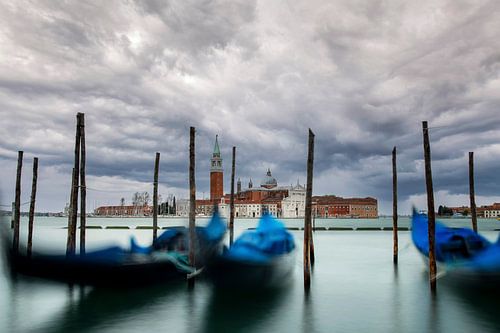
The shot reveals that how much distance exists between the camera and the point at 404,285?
14.4 m

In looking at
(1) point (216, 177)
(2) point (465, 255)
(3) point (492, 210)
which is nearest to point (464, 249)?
(2) point (465, 255)

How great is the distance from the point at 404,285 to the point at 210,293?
6.35 meters

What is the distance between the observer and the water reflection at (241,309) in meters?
9.04

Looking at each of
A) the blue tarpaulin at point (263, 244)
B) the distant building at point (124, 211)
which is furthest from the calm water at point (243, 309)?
the distant building at point (124, 211)

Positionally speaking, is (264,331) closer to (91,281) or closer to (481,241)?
(91,281)

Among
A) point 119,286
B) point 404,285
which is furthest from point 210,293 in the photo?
point 404,285

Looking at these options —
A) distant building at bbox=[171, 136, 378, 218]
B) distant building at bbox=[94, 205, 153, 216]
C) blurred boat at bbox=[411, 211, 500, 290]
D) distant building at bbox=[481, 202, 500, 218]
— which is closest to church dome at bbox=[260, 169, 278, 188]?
distant building at bbox=[171, 136, 378, 218]

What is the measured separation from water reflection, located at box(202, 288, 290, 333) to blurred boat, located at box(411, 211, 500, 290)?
470 cm

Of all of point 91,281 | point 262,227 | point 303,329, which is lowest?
point 303,329

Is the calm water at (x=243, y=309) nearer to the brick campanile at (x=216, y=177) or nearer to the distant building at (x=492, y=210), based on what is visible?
the brick campanile at (x=216, y=177)

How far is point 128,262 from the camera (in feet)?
37.1

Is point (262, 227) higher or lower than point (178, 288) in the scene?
higher

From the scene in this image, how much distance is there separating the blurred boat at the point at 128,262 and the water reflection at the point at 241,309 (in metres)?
1.39

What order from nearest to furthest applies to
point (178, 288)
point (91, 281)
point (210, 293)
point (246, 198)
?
point (91, 281)
point (210, 293)
point (178, 288)
point (246, 198)
